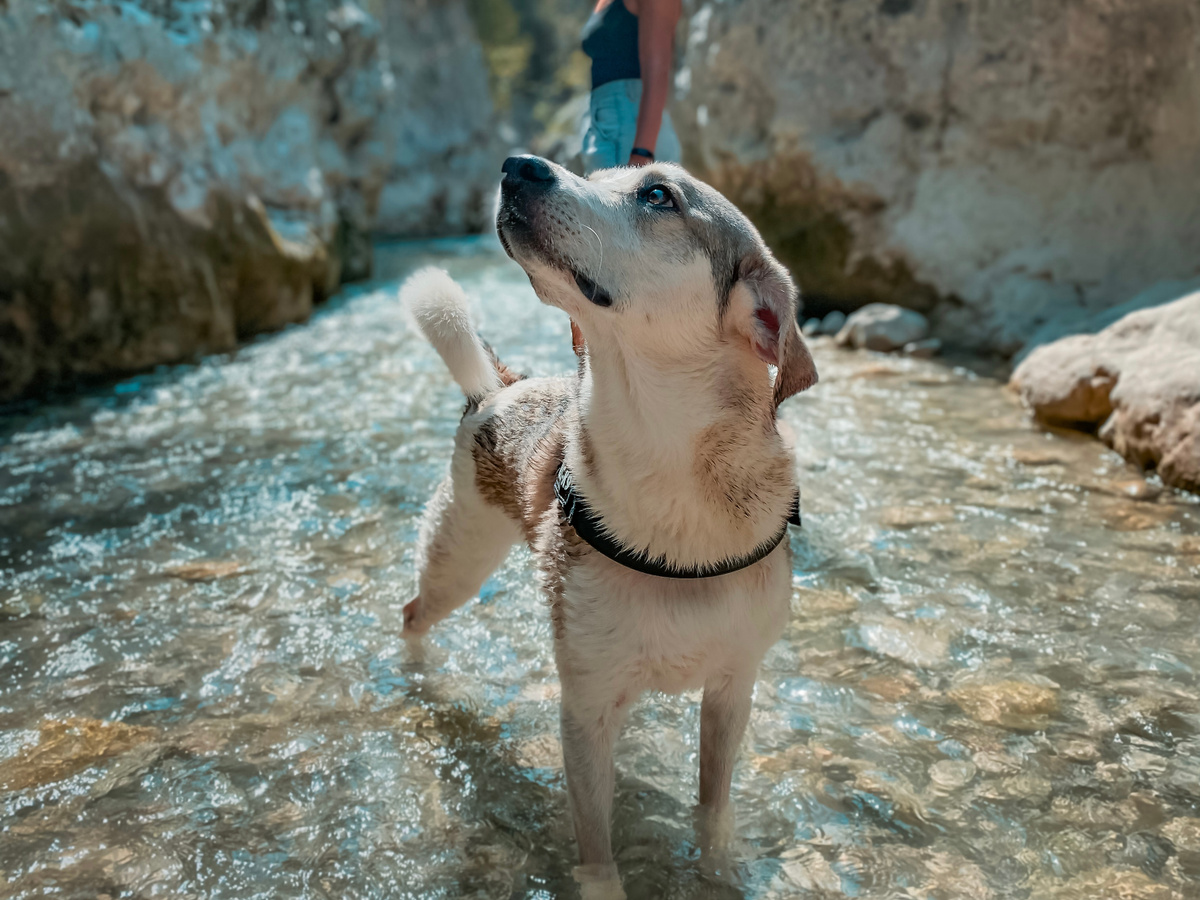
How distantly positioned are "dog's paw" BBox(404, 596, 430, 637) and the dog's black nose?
157 cm

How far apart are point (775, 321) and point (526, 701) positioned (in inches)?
62.3

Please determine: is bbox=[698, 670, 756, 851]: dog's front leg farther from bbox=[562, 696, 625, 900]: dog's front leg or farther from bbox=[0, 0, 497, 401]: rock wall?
bbox=[0, 0, 497, 401]: rock wall

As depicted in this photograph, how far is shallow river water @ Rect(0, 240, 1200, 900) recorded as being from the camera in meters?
2.13

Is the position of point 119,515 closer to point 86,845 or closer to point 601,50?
point 86,845

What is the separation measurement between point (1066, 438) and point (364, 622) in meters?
4.20

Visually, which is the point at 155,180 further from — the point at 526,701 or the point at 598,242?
the point at 598,242

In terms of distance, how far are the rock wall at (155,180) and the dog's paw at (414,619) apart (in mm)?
1676

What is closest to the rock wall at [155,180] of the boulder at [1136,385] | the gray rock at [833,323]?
the boulder at [1136,385]

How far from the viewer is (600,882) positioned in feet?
6.65

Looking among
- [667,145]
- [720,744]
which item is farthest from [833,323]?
[720,744]

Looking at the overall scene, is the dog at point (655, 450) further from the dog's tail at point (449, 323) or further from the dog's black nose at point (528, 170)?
the dog's tail at point (449, 323)

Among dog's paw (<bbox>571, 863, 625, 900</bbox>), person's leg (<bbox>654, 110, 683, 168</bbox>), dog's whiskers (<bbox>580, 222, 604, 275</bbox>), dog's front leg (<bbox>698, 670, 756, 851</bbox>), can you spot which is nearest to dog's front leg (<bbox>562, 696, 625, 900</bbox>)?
dog's paw (<bbox>571, 863, 625, 900</bbox>)

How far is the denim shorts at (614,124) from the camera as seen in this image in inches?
148

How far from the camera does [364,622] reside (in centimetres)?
323
